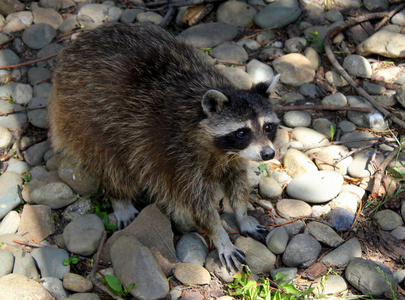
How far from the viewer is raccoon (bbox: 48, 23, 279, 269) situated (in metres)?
3.36

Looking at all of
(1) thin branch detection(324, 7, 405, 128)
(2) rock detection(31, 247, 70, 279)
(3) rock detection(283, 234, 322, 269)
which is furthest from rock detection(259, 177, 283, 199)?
(2) rock detection(31, 247, 70, 279)

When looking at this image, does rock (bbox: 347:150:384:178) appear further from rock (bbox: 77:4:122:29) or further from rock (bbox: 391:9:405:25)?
rock (bbox: 77:4:122:29)

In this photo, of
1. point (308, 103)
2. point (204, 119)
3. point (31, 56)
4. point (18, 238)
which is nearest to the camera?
point (204, 119)

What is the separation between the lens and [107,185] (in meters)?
4.07

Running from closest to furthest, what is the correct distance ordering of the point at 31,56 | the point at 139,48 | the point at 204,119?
the point at 204,119 < the point at 139,48 < the point at 31,56

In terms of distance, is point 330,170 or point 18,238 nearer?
point 18,238

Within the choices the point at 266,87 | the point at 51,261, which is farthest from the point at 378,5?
the point at 51,261

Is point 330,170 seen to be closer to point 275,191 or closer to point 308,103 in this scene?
point 275,191

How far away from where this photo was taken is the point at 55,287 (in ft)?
10.9

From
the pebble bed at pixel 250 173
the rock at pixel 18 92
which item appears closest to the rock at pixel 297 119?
the pebble bed at pixel 250 173

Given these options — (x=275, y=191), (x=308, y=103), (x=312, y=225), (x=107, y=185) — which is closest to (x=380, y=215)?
(x=312, y=225)

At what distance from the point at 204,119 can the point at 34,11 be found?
3.31 meters

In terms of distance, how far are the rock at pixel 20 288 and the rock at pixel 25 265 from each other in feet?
0.59

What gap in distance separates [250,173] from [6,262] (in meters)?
2.20
